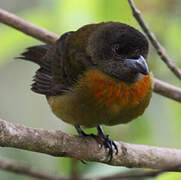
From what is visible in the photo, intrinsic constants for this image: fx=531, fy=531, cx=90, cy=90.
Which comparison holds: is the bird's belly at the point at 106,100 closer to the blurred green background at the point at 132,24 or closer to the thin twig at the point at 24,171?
the blurred green background at the point at 132,24

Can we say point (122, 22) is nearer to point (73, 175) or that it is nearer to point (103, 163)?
point (103, 163)

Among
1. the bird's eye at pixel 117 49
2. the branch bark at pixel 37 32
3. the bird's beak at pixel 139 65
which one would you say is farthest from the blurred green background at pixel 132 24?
the bird's beak at pixel 139 65

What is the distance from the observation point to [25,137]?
304cm

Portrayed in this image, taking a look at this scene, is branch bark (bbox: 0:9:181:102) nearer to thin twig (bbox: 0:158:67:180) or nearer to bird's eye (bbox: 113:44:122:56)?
bird's eye (bbox: 113:44:122:56)

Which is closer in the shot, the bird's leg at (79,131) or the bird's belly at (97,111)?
the bird's belly at (97,111)

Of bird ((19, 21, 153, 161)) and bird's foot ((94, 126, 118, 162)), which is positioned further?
bird ((19, 21, 153, 161))

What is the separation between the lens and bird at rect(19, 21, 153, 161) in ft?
12.0

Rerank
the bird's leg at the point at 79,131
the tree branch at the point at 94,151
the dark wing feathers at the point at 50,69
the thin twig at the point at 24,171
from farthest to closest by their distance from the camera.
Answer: the dark wing feathers at the point at 50,69 → the bird's leg at the point at 79,131 → the tree branch at the point at 94,151 → the thin twig at the point at 24,171

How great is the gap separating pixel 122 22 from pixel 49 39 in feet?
2.19

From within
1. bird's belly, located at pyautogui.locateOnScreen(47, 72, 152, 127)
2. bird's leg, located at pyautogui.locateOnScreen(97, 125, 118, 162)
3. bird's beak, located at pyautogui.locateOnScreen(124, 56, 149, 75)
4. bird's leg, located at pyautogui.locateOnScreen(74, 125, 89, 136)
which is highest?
bird's beak, located at pyautogui.locateOnScreen(124, 56, 149, 75)

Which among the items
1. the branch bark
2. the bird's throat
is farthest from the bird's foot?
the branch bark

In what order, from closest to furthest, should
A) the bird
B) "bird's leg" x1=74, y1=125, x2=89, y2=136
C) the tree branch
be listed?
the tree branch → the bird → "bird's leg" x1=74, y1=125, x2=89, y2=136

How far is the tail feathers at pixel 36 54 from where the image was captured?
182 inches

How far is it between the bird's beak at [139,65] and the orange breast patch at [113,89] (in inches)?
6.3
